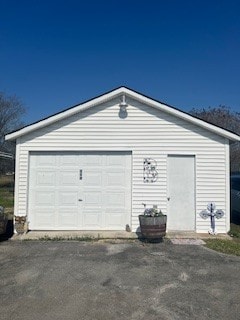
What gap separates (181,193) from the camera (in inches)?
378

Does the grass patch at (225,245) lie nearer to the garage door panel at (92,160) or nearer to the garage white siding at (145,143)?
the garage white siding at (145,143)

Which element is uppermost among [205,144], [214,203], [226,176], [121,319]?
[205,144]

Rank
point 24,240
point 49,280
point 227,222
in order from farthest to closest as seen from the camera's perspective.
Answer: point 227,222 < point 24,240 < point 49,280

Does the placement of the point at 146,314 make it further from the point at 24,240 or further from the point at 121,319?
the point at 24,240

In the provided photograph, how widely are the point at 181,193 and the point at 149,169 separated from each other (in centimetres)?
130

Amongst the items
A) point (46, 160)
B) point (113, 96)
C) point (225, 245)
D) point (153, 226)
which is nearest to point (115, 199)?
point (153, 226)

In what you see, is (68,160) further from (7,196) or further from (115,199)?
(7,196)

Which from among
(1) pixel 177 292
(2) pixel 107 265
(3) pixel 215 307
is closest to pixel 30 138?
(2) pixel 107 265

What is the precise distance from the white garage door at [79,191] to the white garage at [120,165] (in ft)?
0.10

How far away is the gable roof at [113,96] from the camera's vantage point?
945 cm

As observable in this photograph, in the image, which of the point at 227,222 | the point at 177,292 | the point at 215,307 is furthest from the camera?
the point at 227,222

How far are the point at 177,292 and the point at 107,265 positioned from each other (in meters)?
1.85

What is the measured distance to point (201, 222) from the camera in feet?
31.2

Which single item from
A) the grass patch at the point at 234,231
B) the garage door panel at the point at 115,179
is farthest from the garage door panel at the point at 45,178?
the grass patch at the point at 234,231
